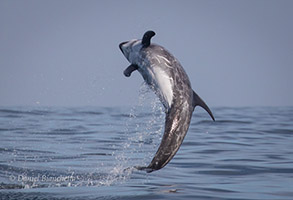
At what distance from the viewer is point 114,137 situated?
1797 cm

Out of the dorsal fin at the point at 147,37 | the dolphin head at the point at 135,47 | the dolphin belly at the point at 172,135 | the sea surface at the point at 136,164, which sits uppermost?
the dorsal fin at the point at 147,37

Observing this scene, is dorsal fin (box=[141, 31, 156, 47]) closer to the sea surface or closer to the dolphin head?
the dolphin head

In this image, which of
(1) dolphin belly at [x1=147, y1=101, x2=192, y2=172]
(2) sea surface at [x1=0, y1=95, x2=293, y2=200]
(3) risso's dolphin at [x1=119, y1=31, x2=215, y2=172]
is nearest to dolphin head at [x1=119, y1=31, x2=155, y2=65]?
(3) risso's dolphin at [x1=119, y1=31, x2=215, y2=172]

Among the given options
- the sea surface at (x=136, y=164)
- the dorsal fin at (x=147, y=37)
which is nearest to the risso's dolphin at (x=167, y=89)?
the dorsal fin at (x=147, y=37)

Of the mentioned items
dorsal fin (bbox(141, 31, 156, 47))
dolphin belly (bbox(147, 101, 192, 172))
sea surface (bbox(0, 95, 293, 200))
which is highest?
dorsal fin (bbox(141, 31, 156, 47))

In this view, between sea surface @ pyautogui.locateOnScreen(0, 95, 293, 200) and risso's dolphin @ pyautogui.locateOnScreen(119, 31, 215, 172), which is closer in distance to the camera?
risso's dolphin @ pyautogui.locateOnScreen(119, 31, 215, 172)

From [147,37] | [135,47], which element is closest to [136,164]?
[135,47]

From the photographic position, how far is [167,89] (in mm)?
8180

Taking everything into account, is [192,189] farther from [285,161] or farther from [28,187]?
[285,161]

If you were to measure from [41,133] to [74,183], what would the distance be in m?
10.3

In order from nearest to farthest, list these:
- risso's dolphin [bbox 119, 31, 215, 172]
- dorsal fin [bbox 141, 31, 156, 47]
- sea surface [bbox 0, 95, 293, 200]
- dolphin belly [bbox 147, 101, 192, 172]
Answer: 1. dolphin belly [bbox 147, 101, 192, 172]
2. risso's dolphin [bbox 119, 31, 215, 172]
3. sea surface [bbox 0, 95, 293, 200]
4. dorsal fin [bbox 141, 31, 156, 47]

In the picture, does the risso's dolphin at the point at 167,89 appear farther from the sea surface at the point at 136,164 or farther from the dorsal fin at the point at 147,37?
the sea surface at the point at 136,164

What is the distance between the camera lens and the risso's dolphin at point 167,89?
25.7 ft

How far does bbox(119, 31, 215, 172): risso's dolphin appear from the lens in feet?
25.7
